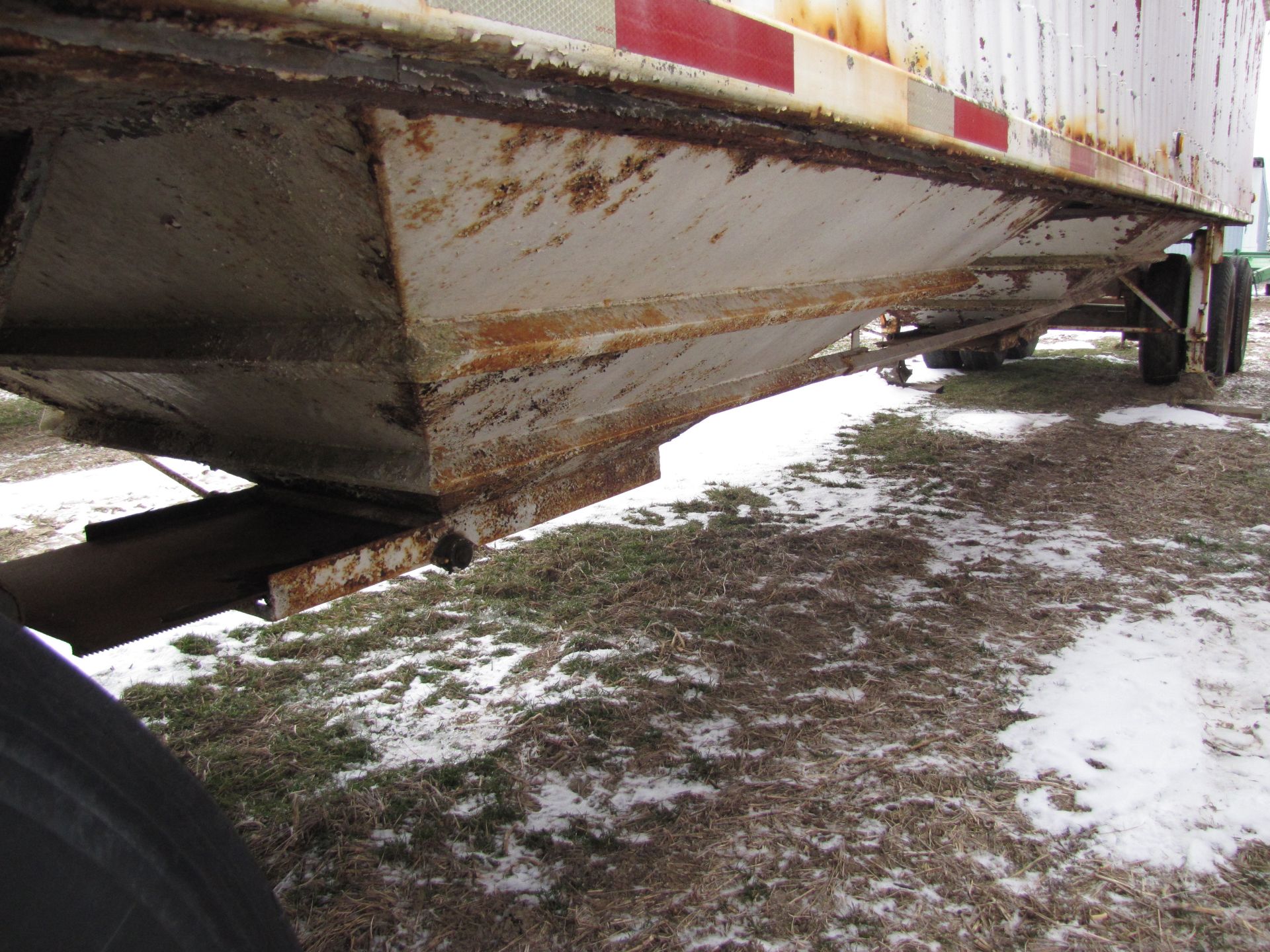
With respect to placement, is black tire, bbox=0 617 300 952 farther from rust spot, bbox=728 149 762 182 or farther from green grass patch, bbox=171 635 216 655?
green grass patch, bbox=171 635 216 655

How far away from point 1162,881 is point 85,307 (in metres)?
2.38

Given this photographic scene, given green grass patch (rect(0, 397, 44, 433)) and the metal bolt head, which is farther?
green grass patch (rect(0, 397, 44, 433))

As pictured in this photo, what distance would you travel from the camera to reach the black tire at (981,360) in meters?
7.71

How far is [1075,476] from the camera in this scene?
4.52 m

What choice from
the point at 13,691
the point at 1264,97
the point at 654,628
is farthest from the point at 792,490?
the point at 1264,97

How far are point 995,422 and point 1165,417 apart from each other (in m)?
1.09

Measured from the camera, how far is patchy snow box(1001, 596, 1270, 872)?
1.82 metres

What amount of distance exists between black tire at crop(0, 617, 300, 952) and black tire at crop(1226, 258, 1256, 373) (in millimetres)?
7780

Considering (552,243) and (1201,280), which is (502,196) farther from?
(1201,280)

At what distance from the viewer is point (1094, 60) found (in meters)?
2.89

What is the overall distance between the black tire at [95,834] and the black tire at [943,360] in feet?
25.0

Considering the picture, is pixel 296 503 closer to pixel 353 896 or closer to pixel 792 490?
pixel 353 896

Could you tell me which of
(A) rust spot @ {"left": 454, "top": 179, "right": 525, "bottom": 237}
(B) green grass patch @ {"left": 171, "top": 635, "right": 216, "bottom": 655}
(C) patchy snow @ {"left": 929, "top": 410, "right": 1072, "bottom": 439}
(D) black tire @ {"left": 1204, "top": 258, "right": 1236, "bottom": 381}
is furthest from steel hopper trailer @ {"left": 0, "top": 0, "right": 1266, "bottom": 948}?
(D) black tire @ {"left": 1204, "top": 258, "right": 1236, "bottom": 381}

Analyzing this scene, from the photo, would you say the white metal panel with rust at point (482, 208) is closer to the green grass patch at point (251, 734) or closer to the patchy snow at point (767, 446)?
the green grass patch at point (251, 734)
